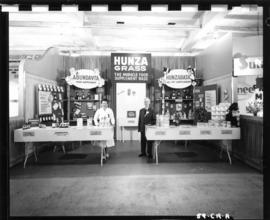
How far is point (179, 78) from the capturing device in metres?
10.5

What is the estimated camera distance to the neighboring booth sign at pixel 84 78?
10.5 meters

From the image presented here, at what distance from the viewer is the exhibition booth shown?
6.98m

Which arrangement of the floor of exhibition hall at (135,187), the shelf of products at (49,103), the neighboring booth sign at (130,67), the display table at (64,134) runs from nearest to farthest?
the floor of exhibition hall at (135,187), the display table at (64,134), the shelf of products at (49,103), the neighboring booth sign at (130,67)

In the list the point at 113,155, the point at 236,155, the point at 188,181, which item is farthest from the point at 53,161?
the point at 236,155

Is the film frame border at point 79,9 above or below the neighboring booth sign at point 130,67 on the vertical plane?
below

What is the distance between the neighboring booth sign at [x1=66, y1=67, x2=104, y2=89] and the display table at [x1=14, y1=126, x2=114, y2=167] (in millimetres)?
3860

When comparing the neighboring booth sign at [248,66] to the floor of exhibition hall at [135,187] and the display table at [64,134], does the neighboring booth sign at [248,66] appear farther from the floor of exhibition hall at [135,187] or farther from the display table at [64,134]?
the display table at [64,134]

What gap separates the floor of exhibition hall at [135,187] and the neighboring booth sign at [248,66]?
2378 millimetres

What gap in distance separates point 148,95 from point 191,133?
487cm

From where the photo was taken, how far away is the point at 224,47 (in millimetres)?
8750

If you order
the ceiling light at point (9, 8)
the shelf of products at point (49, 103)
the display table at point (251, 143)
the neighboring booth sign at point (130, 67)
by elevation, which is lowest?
the display table at point (251, 143)
